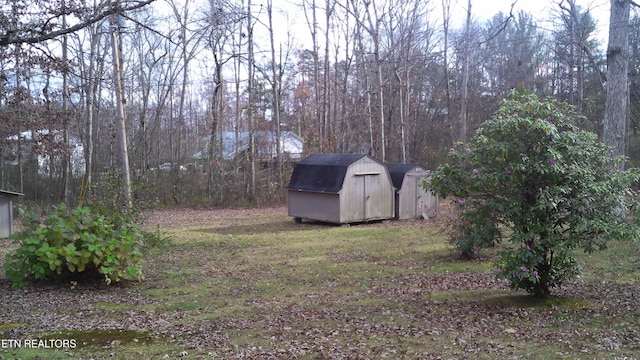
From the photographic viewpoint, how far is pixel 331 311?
7.50m

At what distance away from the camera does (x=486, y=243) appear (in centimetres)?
712

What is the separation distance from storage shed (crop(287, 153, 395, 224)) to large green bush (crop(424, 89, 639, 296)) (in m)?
10.6

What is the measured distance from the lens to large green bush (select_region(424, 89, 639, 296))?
656cm

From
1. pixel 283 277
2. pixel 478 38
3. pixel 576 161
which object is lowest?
pixel 283 277

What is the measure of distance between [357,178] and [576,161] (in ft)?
37.9

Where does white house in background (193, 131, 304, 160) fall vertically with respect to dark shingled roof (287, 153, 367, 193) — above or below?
above

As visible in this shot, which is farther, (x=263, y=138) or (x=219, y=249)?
(x=263, y=138)

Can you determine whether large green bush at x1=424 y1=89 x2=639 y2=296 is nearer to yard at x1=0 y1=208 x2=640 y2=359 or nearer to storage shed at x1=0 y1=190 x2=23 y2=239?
yard at x1=0 y1=208 x2=640 y2=359

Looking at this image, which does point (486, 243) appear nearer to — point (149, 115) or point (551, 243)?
point (551, 243)

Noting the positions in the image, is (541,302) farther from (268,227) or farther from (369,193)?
(268,227)

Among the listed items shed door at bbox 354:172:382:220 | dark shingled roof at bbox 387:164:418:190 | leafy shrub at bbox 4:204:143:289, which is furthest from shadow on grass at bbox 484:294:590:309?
dark shingled roof at bbox 387:164:418:190

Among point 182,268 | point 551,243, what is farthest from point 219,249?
Answer: point 551,243

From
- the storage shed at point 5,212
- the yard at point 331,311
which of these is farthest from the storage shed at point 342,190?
the storage shed at point 5,212

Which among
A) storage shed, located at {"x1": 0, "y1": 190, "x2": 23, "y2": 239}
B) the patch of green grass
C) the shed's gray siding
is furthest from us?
the shed's gray siding
